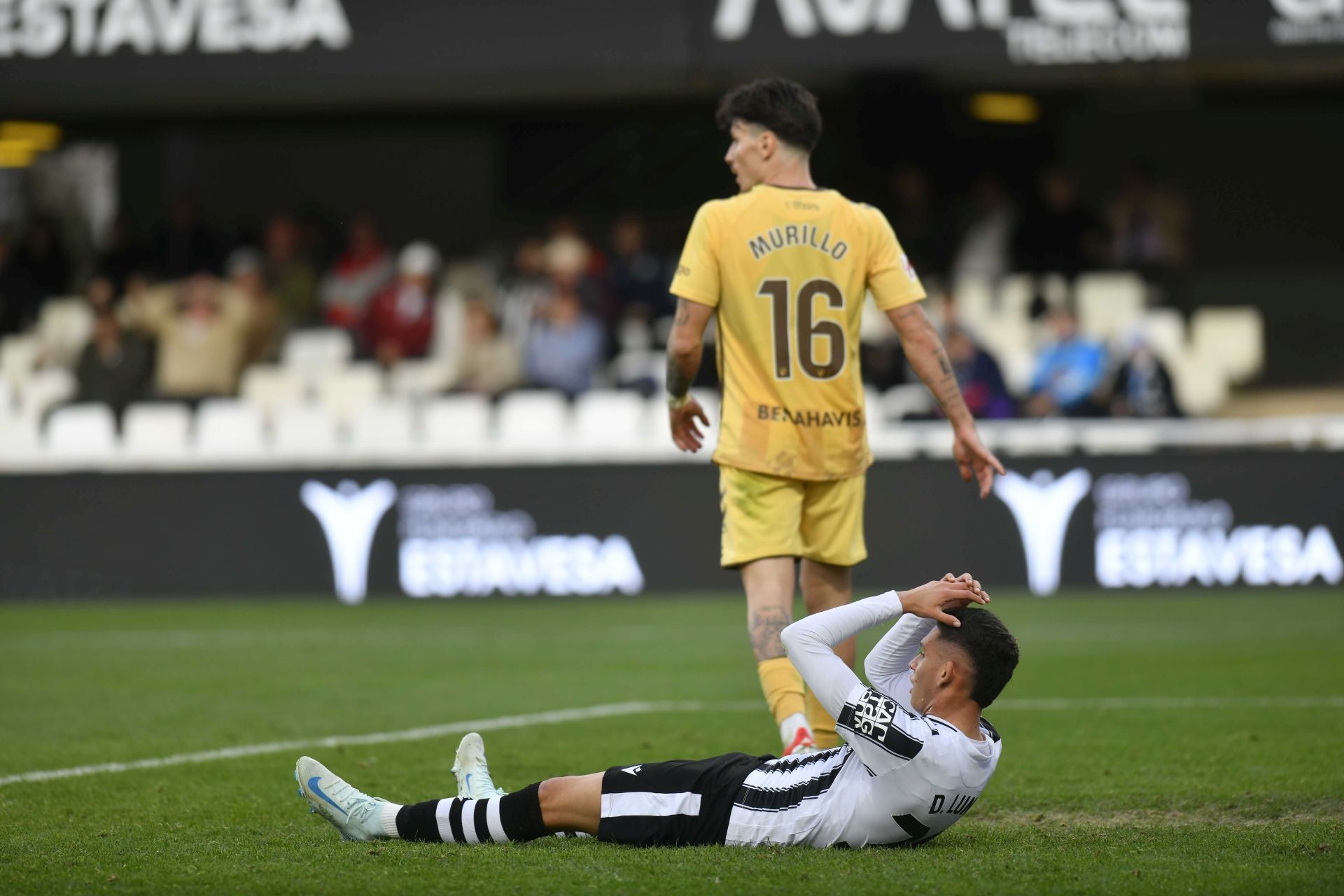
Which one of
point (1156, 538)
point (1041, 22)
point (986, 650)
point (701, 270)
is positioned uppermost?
point (1041, 22)

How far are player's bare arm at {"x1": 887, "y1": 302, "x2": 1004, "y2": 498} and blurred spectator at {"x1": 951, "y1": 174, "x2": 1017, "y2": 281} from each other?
1182cm

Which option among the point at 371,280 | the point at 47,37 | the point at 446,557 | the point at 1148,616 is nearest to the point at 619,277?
the point at 371,280

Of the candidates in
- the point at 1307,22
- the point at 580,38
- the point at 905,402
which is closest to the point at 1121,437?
the point at 905,402

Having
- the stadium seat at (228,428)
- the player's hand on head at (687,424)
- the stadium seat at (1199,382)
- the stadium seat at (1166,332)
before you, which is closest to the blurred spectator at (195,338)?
the stadium seat at (228,428)

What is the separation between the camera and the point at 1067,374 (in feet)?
48.9

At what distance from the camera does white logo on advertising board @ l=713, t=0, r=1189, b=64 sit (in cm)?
1442

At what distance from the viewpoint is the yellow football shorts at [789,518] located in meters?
5.52

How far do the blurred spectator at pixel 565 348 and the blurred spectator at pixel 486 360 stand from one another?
185 millimetres

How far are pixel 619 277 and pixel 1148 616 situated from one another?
6811mm

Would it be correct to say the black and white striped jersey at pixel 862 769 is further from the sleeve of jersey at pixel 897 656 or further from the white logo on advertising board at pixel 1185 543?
the white logo on advertising board at pixel 1185 543

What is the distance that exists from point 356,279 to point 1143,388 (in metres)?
7.78

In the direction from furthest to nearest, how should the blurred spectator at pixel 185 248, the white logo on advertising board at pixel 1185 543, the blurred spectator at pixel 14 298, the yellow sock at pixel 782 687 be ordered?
the blurred spectator at pixel 185 248 < the blurred spectator at pixel 14 298 < the white logo on advertising board at pixel 1185 543 < the yellow sock at pixel 782 687

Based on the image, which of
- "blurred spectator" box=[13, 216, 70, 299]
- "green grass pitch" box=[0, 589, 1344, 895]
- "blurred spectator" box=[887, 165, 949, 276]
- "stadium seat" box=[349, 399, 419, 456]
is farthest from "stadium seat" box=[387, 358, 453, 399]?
"blurred spectator" box=[887, 165, 949, 276]

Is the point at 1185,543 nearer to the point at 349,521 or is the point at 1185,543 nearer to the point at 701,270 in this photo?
the point at 349,521
